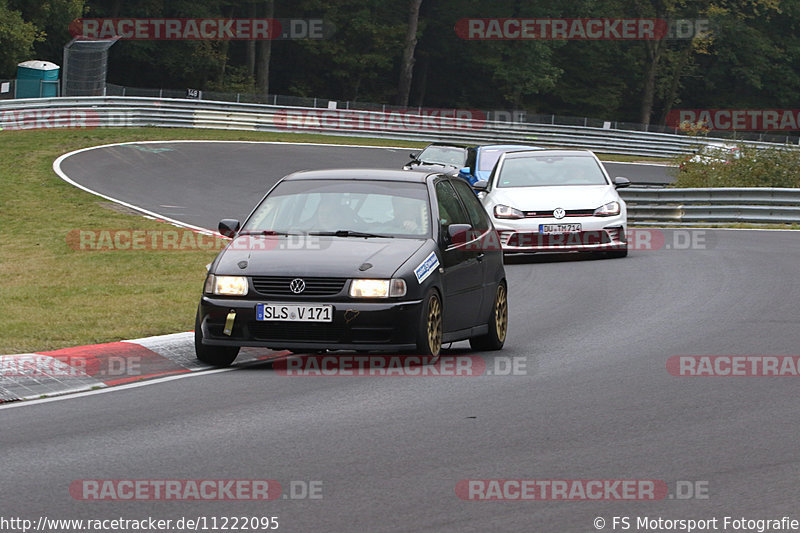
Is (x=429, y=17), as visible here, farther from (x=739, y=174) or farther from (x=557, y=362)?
(x=557, y=362)

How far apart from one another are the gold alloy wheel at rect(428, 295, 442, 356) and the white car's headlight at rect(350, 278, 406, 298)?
38cm

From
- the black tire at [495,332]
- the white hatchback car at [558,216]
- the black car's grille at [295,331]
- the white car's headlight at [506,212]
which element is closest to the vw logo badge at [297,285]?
the black car's grille at [295,331]

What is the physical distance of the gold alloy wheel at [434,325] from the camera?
33.4 ft

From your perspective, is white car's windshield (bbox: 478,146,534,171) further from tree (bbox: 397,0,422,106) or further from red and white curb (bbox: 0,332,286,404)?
→ tree (bbox: 397,0,422,106)

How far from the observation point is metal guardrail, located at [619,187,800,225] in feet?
90.1

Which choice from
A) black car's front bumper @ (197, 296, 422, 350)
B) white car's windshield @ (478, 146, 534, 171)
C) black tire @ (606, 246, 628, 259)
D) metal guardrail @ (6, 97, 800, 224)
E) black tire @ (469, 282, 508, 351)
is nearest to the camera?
black car's front bumper @ (197, 296, 422, 350)

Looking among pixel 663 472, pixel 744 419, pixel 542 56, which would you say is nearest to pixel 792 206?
pixel 744 419

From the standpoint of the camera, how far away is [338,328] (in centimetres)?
980

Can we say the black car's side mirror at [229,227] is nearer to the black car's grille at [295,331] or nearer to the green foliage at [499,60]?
the black car's grille at [295,331]

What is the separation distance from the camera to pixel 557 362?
1063 centimetres

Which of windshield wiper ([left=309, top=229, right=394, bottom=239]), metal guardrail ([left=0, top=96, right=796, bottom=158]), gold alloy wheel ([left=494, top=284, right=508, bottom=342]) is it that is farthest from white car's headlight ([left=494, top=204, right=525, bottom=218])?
metal guardrail ([left=0, top=96, right=796, bottom=158])

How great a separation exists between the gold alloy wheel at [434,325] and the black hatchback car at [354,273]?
0.05 ft

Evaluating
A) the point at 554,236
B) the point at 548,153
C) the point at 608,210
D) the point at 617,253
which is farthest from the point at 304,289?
the point at 548,153

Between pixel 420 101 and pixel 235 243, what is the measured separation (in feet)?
238
